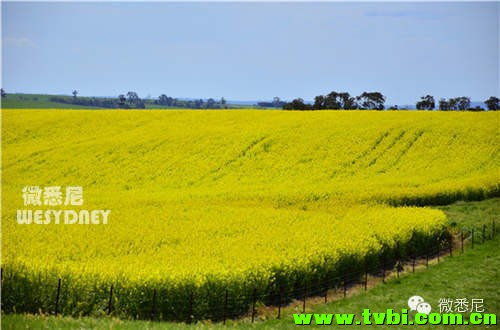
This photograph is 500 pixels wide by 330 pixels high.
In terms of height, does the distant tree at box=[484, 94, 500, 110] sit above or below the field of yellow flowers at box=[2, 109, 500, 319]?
above

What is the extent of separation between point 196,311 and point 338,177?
2484cm

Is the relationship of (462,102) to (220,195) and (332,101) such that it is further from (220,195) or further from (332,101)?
(220,195)

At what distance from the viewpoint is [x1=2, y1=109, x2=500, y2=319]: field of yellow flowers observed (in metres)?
18.1

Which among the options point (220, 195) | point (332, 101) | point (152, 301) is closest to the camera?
point (152, 301)

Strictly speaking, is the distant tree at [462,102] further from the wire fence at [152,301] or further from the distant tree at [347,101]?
the wire fence at [152,301]

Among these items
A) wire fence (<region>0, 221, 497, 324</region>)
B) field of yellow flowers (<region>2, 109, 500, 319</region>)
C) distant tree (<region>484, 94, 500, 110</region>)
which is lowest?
wire fence (<region>0, 221, 497, 324</region>)

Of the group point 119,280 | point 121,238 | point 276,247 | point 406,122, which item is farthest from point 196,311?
point 406,122

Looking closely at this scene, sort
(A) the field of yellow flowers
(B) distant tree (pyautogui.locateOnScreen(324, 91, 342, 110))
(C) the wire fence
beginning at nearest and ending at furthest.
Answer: (C) the wire fence
(A) the field of yellow flowers
(B) distant tree (pyautogui.locateOnScreen(324, 91, 342, 110))

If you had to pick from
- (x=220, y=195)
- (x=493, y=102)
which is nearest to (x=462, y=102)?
(x=493, y=102)

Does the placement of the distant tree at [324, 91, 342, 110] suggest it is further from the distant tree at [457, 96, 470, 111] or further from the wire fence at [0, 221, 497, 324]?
the wire fence at [0, 221, 497, 324]

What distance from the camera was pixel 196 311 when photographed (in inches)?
700

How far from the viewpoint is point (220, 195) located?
1395 inches

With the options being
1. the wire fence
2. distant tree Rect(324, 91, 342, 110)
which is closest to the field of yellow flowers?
the wire fence

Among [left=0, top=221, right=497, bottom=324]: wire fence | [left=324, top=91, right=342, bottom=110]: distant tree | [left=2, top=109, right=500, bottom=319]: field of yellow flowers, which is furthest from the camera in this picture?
[left=324, top=91, right=342, bottom=110]: distant tree
